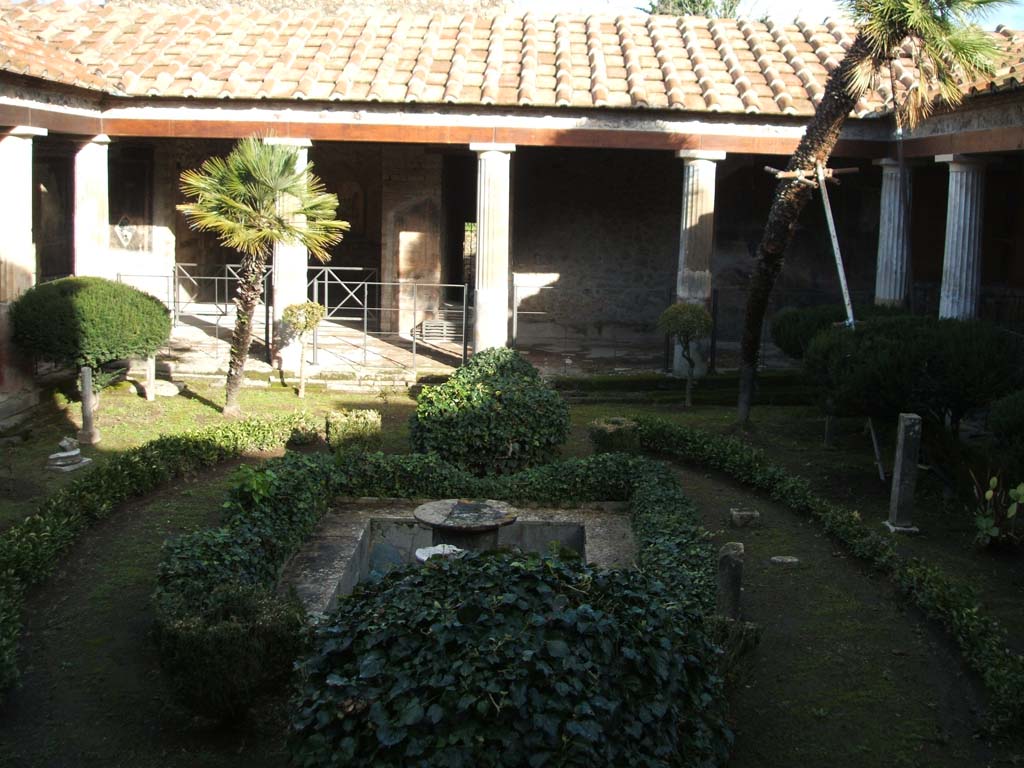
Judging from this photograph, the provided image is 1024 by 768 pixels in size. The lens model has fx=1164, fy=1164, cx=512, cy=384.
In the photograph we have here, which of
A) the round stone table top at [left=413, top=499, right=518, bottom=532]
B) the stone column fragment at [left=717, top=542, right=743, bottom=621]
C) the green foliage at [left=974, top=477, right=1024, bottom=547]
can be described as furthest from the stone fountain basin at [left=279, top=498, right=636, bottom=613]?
the green foliage at [left=974, top=477, right=1024, bottom=547]

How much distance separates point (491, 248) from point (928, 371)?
7375 mm

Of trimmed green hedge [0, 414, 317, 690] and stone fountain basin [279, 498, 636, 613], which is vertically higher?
trimmed green hedge [0, 414, 317, 690]

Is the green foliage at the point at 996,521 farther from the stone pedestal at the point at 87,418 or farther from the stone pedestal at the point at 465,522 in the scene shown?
the stone pedestal at the point at 87,418

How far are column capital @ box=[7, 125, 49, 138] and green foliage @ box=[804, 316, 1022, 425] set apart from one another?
990 centimetres

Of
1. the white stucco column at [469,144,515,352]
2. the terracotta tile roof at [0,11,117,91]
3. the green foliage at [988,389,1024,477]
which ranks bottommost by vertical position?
the green foliage at [988,389,1024,477]

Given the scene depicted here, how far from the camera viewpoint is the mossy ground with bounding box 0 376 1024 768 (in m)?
6.30

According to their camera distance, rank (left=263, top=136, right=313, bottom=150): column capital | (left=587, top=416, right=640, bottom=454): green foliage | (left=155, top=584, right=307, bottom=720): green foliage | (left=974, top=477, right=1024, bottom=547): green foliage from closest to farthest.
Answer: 1. (left=155, top=584, right=307, bottom=720): green foliage
2. (left=974, top=477, right=1024, bottom=547): green foliage
3. (left=587, top=416, right=640, bottom=454): green foliage
4. (left=263, top=136, right=313, bottom=150): column capital

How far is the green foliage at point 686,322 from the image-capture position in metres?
15.6

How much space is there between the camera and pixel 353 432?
1213 cm

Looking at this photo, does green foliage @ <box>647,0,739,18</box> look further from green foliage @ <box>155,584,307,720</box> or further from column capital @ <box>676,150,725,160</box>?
green foliage @ <box>155,584,307,720</box>

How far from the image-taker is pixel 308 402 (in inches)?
607

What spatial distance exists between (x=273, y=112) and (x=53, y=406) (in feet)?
16.6

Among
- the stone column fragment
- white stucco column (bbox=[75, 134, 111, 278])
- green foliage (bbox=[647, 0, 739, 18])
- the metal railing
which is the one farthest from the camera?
green foliage (bbox=[647, 0, 739, 18])

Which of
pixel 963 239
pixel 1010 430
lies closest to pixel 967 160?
pixel 963 239
